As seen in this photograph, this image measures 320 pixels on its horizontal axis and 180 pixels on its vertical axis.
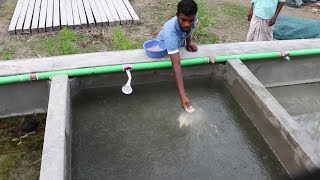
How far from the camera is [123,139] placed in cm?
349

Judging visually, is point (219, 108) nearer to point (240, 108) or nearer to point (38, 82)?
point (240, 108)

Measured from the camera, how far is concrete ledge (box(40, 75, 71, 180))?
99.2 inches

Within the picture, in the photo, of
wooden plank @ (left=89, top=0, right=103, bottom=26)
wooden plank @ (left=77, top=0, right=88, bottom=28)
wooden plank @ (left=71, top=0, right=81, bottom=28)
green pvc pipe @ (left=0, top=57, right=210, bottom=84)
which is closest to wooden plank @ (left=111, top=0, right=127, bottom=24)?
wooden plank @ (left=89, top=0, right=103, bottom=26)

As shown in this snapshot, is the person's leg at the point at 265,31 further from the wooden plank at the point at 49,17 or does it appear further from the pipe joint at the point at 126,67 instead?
the wooden plank at the point at 49,17

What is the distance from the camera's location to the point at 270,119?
336cm

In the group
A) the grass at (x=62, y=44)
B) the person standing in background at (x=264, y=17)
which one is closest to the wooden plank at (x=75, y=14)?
the grass at (x=62, y=44)

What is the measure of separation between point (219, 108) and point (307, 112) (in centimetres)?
125

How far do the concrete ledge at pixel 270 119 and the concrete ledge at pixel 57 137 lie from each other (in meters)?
2.04

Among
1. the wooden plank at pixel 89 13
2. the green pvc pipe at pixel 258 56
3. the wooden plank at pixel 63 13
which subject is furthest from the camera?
the wooden plank at pixel 89 13

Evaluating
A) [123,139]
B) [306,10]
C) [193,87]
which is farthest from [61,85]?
[306,10]

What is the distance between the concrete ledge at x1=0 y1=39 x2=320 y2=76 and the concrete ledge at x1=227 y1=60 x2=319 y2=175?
1.21 feet

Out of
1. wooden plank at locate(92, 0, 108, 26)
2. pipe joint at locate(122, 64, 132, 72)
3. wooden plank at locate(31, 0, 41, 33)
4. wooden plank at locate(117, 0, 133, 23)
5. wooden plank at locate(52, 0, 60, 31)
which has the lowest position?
wooden plank at locate(117, 0, 133, 23)

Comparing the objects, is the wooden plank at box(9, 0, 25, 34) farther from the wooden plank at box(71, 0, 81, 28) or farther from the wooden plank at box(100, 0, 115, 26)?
the wooden plank at box(100, 0, 115, 26)

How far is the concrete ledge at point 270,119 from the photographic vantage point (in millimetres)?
2990
